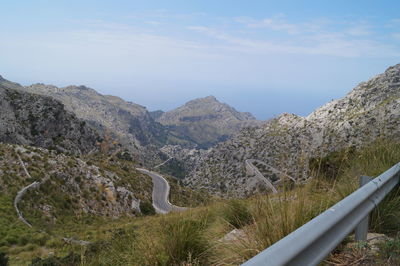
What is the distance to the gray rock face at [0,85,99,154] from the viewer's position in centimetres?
6356

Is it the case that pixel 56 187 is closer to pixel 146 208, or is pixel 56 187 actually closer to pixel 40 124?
pixel 146 208

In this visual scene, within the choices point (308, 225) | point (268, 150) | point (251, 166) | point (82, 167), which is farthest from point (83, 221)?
point (268, 150)

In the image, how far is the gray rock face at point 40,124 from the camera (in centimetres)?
6356

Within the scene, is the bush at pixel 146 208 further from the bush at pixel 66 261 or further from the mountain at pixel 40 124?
the bush at pixel 66 261

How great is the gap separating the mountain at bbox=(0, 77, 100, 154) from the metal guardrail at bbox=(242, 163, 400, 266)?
62.0 meters

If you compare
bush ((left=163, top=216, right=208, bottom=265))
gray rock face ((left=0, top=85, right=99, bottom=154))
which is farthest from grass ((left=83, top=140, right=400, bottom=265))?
gray rock face ((left=0, top=85, right=99, bottom=154))

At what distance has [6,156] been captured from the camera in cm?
3092

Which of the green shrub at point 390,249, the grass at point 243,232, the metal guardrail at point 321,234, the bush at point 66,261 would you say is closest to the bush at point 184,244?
the grass at point 243,232

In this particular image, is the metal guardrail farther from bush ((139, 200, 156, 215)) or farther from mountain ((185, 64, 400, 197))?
mountain ((185, 64, 400, 197))

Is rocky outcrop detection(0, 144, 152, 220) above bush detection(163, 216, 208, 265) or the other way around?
the other way around

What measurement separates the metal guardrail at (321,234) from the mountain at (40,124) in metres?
62.0

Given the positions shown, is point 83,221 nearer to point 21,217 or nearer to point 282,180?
point 21,217

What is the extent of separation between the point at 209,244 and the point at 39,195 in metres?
27.2

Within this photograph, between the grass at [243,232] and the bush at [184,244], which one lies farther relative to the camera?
the bush at [184,244]
